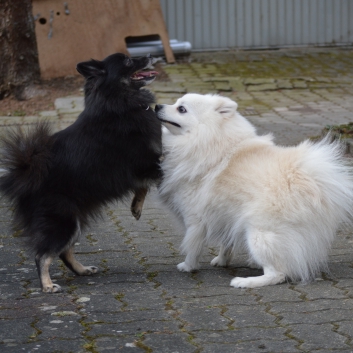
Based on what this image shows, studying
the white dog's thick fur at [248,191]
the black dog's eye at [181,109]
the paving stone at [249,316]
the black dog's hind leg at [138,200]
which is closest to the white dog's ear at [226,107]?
the white dog's thick fur at [248,191]

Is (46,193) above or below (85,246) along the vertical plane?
above

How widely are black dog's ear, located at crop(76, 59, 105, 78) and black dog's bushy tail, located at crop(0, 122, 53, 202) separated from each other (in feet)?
1.72

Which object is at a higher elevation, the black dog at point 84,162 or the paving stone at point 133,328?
the black dog at point 84,162

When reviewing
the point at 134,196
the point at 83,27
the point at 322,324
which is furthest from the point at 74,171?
the point at 83,27

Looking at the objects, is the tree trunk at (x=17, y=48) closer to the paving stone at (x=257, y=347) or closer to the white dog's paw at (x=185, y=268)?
the white dog's paw at (x=185, y=268)

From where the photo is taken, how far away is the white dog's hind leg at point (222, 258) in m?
5.05

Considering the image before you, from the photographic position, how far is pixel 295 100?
453 inches

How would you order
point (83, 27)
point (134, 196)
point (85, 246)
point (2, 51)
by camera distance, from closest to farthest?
point (134, 196) → point (85, 246) → point (2, 51) → point (83, 27)

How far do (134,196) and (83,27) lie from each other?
7.55 meters

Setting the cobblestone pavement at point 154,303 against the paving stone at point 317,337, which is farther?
the cobblestone pavement at point 154,303

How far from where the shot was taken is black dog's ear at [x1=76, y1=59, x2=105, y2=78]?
4.87 meters

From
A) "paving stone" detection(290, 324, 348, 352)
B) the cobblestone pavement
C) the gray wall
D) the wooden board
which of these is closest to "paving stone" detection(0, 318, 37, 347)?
the cobblestone pavement

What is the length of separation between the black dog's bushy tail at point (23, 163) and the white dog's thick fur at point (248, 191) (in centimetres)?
85

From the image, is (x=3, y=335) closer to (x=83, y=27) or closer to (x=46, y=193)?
(x=46, y=193)
